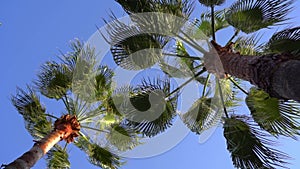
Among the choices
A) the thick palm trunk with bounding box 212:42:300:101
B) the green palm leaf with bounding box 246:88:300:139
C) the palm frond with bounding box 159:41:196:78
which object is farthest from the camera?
the palm frond with bounding box 159:41:196:78

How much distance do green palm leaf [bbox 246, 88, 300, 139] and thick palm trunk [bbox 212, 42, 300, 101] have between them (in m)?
1.24

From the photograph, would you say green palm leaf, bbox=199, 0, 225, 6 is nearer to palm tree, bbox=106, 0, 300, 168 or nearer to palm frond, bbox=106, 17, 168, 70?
palm tree, bbox=106, 0, 300, 168

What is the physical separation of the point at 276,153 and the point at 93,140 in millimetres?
4910

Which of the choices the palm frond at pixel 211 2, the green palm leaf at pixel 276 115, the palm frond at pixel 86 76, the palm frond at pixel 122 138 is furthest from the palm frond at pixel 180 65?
the green palm leaf at pixel 276 115

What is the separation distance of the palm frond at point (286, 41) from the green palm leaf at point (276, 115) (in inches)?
40.6

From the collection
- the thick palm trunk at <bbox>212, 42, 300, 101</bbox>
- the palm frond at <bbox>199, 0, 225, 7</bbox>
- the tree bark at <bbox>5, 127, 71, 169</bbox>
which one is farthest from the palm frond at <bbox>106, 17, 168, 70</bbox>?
the tree bark at <bbox>5, 127, 71, 169</bbox>

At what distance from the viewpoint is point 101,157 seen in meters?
9.52

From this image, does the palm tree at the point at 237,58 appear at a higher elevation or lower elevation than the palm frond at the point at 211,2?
lower

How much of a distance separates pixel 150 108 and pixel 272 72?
3.98m

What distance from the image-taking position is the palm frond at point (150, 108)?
838 cm

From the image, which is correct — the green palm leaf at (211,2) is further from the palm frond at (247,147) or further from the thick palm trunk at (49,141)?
the thick palm trunk at (49,141)

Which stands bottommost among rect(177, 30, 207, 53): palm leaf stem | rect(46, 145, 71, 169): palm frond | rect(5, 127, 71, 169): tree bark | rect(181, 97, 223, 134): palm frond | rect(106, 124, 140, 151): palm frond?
rect(5, 127, 71, 169): tree bark

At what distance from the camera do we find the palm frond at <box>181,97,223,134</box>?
9.22m

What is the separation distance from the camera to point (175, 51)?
9.02 m
